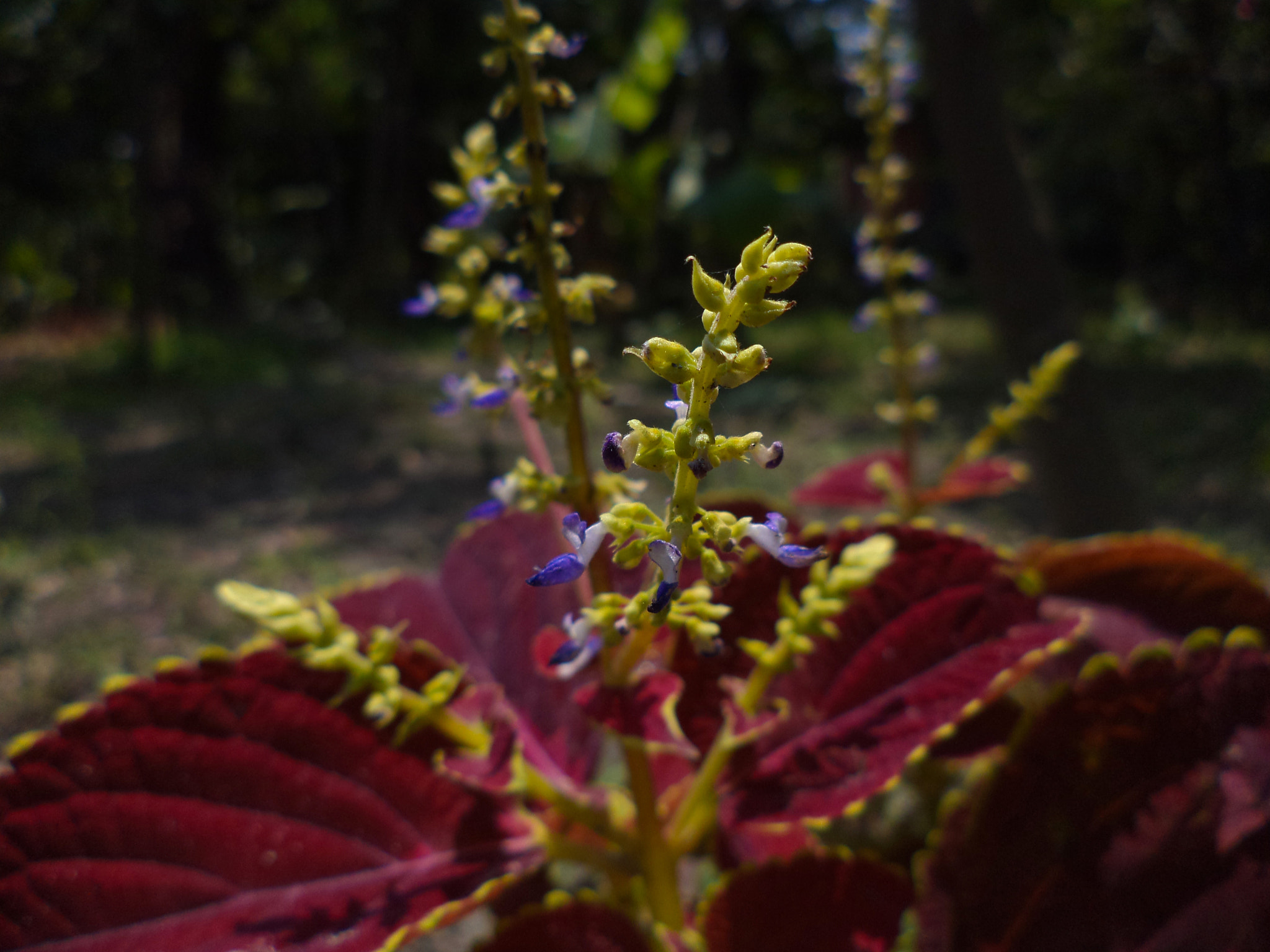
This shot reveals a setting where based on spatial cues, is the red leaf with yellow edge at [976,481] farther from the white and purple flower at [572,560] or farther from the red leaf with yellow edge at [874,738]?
the white and purple flower at [572,560]

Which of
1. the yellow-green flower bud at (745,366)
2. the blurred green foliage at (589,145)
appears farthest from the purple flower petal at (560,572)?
the blurred green foliage at (589,145)

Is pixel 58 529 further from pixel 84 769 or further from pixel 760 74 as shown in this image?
pixel 760 74

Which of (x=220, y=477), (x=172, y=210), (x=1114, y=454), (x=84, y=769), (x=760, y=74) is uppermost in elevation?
(x=760, y=74)

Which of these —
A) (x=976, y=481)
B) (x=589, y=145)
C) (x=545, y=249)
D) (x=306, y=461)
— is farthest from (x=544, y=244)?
(x=589, y=145)

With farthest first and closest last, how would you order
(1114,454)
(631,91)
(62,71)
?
1. (631,91)
2. (62,71)
3. (1114,454)

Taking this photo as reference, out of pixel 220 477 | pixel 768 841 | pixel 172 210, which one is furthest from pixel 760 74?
pixel 768 841

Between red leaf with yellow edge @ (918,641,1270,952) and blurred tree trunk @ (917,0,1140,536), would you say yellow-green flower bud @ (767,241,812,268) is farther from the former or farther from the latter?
blurred tree trunk @ (917,0,1140,536)

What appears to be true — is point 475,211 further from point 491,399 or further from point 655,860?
point 655,860
